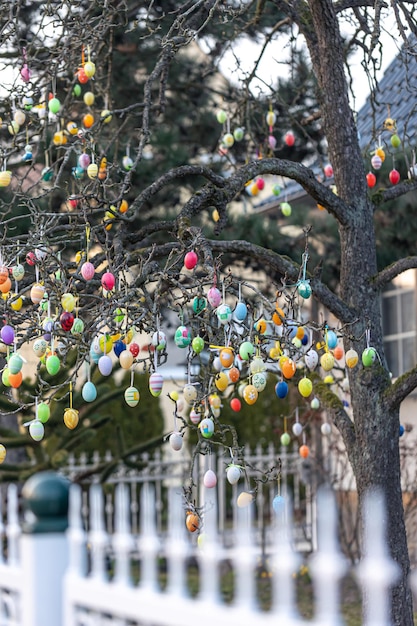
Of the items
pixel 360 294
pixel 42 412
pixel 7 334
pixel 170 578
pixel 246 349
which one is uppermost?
pixel 360 294

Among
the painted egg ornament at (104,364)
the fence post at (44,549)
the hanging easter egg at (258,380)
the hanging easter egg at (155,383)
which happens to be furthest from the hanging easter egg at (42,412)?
the fence post at (44,549)

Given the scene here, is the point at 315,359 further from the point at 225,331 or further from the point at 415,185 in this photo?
the point at 415,185

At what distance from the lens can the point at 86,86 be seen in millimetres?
8617

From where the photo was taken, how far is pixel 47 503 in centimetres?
238

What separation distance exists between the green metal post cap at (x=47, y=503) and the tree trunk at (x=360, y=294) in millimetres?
2929

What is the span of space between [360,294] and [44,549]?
3347 mm

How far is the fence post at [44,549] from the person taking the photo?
2.38m

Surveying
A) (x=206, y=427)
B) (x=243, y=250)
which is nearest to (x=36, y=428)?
(x=206, y=427)

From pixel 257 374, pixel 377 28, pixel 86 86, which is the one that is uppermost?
pixel 86 86

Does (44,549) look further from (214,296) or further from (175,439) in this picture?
(175,439)

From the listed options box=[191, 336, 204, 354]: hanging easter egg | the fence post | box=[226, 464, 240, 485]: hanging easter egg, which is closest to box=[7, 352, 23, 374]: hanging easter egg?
box=[191, 336, 204, 354]: hanging easter egg

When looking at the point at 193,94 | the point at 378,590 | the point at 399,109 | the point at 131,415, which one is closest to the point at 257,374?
the point at 378,590

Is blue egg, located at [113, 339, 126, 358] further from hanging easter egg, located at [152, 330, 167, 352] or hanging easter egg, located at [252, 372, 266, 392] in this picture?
hanging easter egg, located at [252, 372, 266, 392]

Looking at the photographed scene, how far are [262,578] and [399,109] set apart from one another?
5417 mm
